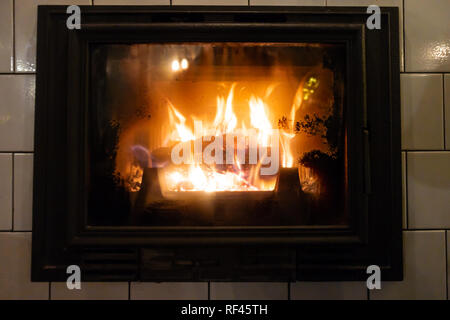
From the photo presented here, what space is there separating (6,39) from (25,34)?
49 mm

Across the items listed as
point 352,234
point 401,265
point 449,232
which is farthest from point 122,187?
point 449,232

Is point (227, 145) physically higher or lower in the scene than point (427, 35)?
lower

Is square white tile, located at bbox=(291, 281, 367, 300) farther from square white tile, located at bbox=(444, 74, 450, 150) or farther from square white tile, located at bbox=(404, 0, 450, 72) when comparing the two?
square white tile, located at bbox=(404, 0, 450, 72)

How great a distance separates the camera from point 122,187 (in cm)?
73

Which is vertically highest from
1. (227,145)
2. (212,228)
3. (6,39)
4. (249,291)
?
(6,39)

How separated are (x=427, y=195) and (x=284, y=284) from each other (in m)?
0.41

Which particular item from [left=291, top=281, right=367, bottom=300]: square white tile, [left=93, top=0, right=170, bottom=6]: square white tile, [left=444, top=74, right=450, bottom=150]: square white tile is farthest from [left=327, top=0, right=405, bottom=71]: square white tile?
[left=291, top=281, right=367, bottom=300]: square white tile

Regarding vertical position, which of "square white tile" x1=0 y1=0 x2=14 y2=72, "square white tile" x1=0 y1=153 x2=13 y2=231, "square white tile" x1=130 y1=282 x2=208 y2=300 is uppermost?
"square white tile" x1=0 y1=0 x2=14 y2=72

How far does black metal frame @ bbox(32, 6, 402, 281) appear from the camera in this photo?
27.4 inches

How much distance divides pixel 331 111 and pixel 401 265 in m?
0.40

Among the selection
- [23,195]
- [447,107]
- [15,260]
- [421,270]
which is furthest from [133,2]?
[421,270]

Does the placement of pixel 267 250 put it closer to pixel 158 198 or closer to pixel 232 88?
pixel 158 198

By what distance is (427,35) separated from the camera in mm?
753

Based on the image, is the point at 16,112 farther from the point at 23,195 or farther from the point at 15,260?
the point at 15,260
